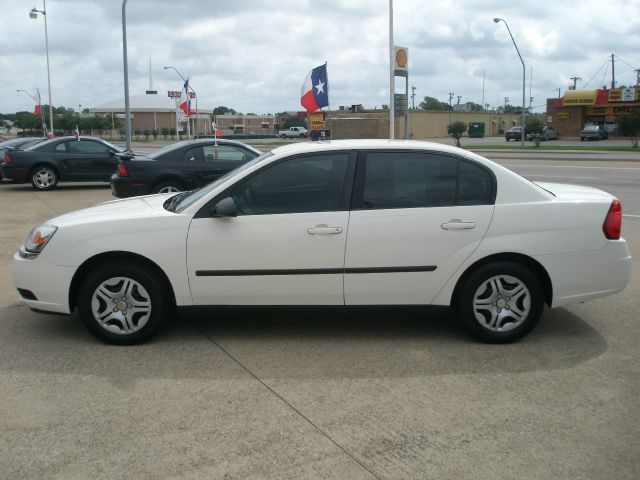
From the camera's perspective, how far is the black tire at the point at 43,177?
17.4 meters

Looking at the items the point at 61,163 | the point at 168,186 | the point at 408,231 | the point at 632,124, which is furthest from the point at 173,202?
the point at 632,124

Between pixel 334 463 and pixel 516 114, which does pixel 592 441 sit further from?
pixel 516 114

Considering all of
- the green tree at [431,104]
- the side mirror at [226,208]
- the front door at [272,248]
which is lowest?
the front door at [272,248]

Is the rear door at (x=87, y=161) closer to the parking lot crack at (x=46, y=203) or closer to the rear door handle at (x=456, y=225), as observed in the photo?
the parking lot crack at (x=46, y=203)

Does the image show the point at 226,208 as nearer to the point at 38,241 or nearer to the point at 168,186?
the point at 38,241

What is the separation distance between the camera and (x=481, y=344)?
16.9ft

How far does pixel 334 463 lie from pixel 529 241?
2.54m

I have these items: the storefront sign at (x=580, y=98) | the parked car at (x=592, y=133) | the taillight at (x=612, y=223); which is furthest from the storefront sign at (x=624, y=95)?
the taillight at (x=612, y=223)

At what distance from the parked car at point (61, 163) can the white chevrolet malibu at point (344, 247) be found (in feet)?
42.4

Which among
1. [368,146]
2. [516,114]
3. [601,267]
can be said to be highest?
[516,114]

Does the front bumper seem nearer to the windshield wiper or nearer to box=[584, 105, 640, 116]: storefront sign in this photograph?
the windshield wiper

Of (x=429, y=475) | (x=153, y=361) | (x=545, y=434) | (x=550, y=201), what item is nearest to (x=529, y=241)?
(x=550, y=201)

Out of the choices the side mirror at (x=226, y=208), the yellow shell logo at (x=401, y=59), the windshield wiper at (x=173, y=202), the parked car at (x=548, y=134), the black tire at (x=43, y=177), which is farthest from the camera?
the parked car at (x=548, y=134)

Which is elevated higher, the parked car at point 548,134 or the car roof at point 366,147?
the parked car at point 548,134
